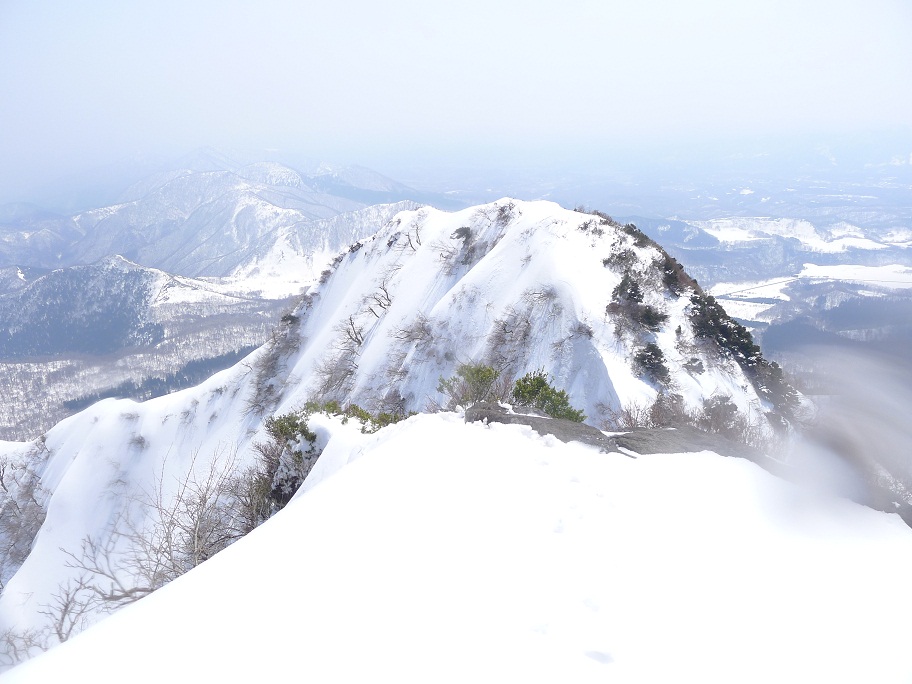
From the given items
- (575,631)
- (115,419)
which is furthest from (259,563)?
(115,419)

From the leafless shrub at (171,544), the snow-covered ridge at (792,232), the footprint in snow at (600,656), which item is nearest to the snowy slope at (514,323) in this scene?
the leafless shrub at (171,544)

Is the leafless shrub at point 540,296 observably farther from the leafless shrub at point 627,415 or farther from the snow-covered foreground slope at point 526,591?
the snow-covered foreground slope at point 526,591

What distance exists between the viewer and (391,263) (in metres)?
43.9

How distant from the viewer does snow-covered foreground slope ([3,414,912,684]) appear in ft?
13.6

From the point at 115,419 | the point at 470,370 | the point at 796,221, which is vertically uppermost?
the point at 796,221

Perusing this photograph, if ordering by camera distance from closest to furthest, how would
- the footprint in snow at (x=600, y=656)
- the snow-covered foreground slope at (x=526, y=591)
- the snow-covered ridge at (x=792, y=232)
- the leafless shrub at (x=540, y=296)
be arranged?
the snow-covered foreground slope at (x=526, y=591), the footprint in snow at (x=600, y=656), the leafless shrub at (x=540, y=296), the snow-covered ridge at (x=792, y=232)

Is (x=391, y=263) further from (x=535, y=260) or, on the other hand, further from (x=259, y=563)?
(x=259, y=563)

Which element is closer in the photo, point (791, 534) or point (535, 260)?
point (791, 534)

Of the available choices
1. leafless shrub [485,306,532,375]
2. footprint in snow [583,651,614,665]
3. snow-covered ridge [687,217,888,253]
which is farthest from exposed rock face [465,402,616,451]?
snow-covered ridge [687,217,888,253]

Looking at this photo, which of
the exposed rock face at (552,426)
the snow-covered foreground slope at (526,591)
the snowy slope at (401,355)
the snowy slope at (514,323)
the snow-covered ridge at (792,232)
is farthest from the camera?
the snow-covered ridge at (792,232)

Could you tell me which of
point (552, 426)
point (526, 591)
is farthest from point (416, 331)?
point (526, 591)

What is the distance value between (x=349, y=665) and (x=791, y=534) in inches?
262

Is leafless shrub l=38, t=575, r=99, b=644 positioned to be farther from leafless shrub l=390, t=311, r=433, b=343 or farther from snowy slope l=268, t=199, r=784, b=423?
leafless shrub l=390, t=311, r=433, b=343

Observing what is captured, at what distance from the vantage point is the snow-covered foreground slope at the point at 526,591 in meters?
4.15
